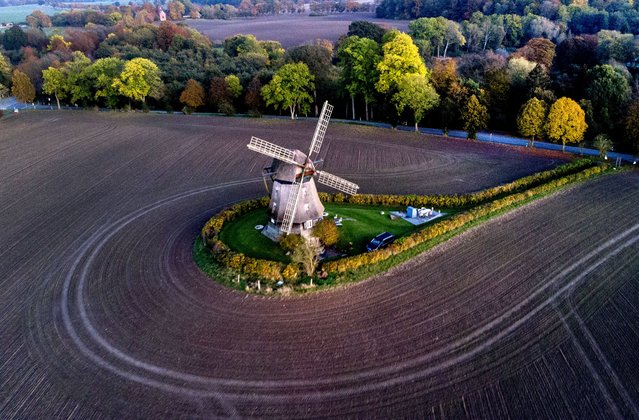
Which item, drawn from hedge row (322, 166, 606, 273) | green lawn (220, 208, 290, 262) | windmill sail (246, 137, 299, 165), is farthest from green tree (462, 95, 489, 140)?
windmill sail (246, 137, 299, 165)

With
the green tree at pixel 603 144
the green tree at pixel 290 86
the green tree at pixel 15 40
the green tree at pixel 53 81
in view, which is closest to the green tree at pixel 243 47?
the green tree at pixel 290 86

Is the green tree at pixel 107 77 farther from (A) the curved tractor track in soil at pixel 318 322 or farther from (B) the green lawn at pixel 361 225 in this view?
(B) the green lawn at pixel 361 225

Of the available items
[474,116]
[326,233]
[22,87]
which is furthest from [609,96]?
[22,87]

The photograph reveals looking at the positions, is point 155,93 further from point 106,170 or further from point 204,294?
point 204,294

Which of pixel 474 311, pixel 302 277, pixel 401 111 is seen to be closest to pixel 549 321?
pixel 474 311

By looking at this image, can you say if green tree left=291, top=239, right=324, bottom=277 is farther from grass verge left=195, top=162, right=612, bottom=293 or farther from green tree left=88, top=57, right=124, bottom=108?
green tree left=88, top=57, right=124, bottom=108
